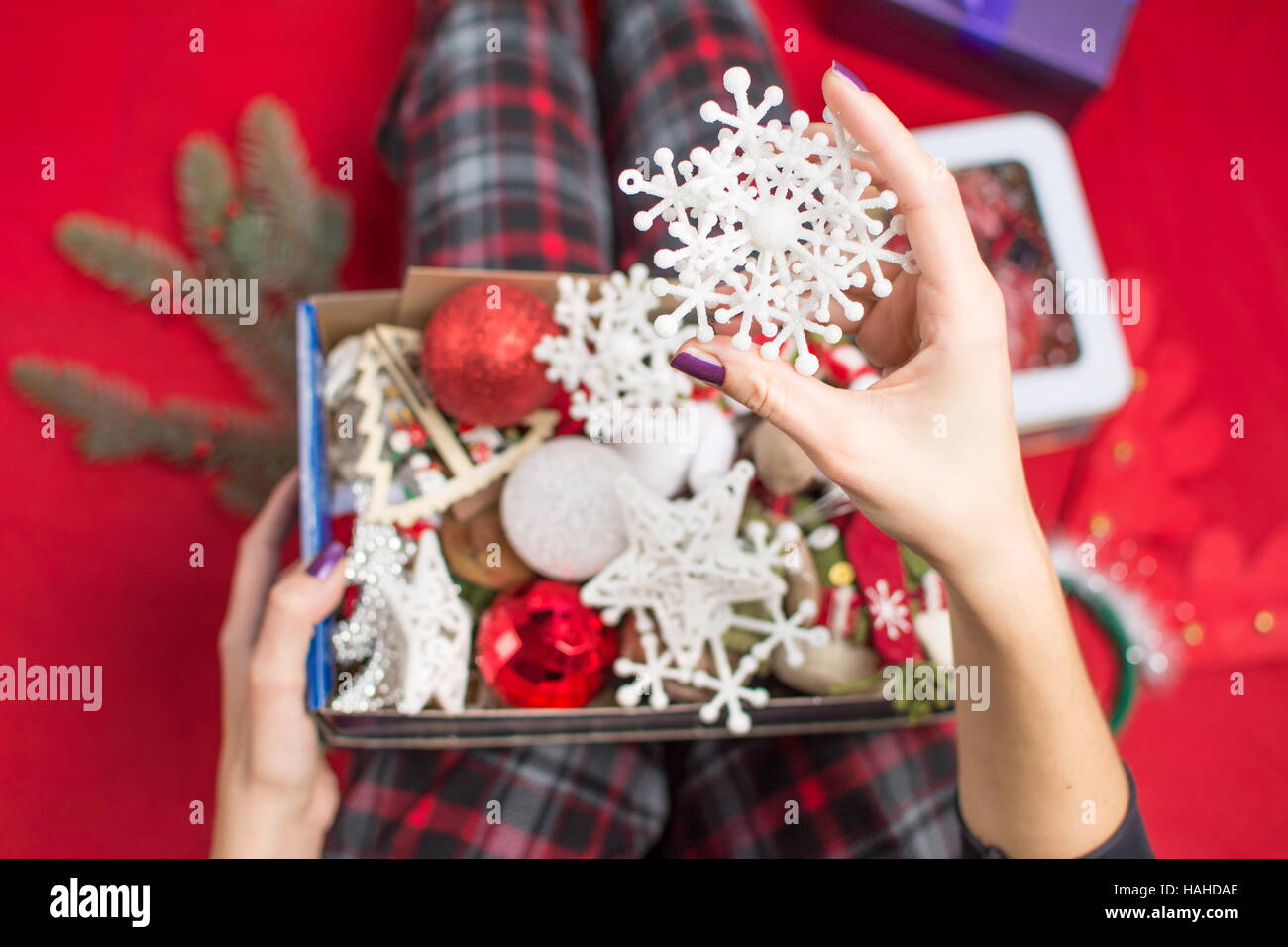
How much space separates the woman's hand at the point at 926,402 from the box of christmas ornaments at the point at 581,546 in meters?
0.15

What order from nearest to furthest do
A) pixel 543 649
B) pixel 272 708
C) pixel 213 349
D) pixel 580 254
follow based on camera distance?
1. pixel 543 649
2. pixel 272 708
3. pixel 580 254
4. pixel 213 349

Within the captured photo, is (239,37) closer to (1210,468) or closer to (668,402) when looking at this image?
(668,402)

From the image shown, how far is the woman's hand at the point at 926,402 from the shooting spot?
19.5 inches

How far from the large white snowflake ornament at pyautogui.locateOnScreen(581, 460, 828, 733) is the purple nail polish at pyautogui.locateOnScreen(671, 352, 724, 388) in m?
0.17

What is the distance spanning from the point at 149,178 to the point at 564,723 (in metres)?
1.08

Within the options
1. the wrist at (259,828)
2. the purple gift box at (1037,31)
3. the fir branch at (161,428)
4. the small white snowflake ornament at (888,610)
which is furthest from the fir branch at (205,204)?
the purple gift box at (1037,31)

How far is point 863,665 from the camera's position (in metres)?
0.72

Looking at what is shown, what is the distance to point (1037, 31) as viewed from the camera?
1.22 m

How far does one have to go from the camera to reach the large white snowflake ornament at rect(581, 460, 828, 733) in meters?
0.69

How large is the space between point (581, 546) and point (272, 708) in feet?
1.10

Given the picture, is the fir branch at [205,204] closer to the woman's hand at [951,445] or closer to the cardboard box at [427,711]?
the cardboard box at [427,711]

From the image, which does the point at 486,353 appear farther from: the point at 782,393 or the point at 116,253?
the point at 116,253

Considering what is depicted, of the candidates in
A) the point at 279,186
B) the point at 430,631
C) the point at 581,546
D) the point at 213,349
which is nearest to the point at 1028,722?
the point at 581,546
